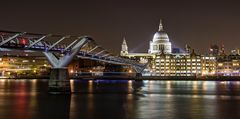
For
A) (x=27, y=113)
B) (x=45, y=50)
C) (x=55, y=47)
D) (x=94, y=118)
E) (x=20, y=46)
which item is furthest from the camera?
(x=55, y=47)

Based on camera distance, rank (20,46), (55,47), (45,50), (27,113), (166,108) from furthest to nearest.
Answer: (55,47), (45,50), (20,46), (166,108), (27,113)

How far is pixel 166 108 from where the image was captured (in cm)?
5703

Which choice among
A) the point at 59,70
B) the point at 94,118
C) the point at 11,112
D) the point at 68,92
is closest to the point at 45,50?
the point at 59,70

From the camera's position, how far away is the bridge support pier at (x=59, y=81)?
70.4 meters

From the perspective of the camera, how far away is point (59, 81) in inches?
2805

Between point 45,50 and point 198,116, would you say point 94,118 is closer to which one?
point 198,116

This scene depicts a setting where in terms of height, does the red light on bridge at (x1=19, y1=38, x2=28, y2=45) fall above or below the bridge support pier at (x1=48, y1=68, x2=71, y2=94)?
above

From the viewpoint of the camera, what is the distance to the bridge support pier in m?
70.4

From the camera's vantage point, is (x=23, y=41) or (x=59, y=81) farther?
(x=59, y=81)

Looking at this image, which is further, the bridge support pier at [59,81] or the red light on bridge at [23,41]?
the bridge support pier at [59,81]

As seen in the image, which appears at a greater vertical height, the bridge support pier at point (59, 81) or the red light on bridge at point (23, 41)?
the red light on bridge at point (23, 41)

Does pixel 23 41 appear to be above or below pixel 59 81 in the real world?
above

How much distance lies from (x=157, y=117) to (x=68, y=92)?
29000 millimetres

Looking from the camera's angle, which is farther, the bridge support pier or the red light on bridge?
the bridge support pier
